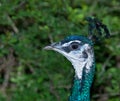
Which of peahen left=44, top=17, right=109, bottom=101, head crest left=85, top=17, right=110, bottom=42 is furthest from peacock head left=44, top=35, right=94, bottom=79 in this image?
head crest left=85, top=17, right=110, bottom=42

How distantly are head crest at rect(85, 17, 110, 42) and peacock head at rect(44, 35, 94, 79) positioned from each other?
173mm

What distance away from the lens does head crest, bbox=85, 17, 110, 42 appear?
8.26ft

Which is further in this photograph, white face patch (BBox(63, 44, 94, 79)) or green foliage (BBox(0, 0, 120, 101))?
green foliage (BBox(0, 0, 120, 101))

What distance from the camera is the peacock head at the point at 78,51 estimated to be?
7.60 feet

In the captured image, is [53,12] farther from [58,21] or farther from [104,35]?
[104,35]

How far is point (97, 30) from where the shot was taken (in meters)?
2.54

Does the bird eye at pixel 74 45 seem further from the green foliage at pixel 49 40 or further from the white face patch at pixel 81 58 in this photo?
the green foliage at pixel 49 40

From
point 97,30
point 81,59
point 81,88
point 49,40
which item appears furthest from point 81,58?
point 49,40

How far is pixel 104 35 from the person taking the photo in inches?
101

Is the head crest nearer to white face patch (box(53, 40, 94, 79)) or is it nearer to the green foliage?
white face patch (box(53, 40, 94, 79))

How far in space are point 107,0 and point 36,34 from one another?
28.2 inches

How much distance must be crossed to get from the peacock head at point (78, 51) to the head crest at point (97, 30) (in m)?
0.17

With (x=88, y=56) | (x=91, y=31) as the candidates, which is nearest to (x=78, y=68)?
(x=88, y=56)

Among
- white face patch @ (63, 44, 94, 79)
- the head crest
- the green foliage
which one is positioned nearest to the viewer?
white face patch @ (63, 44, 94, 79)
